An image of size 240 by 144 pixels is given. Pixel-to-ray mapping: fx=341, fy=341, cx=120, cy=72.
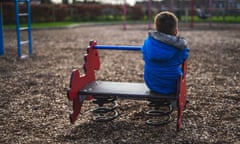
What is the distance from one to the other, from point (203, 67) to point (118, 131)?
4.02 m

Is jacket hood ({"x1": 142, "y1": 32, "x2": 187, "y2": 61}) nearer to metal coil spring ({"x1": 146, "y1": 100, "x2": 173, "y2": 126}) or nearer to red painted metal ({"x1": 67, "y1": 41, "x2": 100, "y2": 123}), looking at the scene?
metal coil spring ({"x1": 146, "y1": 100, "x2": 173, "y2": 126})

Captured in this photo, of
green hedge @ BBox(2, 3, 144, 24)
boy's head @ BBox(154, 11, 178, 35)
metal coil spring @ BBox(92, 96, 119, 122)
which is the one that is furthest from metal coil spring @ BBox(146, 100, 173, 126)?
green hedge @ BBox(2, 3, 144, 24)

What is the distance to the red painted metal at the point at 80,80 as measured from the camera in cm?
348

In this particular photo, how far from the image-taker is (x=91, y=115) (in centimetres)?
401

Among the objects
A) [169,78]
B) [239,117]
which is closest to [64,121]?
[169,78]

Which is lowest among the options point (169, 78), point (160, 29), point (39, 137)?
point (39, 137)

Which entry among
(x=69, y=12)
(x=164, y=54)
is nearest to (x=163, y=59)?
(x=164, y=54)

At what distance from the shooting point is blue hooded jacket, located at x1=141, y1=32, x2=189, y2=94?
10.9 feet

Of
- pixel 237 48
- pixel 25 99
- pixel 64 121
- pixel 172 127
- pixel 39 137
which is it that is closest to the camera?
pixel 39 137

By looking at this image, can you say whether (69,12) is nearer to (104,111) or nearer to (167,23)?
(104,111)

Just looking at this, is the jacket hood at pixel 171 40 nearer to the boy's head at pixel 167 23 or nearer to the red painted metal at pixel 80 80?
the boy's head at pixel 167 23

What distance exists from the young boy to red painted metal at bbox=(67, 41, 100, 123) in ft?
2.41

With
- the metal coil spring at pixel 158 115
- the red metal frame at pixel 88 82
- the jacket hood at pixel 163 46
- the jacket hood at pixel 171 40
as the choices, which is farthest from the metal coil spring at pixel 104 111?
the jacket hood at pixel 171 40

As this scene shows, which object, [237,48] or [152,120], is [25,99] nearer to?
[152,120]
